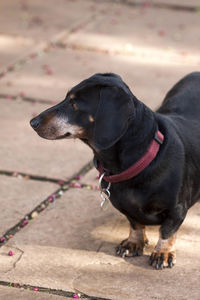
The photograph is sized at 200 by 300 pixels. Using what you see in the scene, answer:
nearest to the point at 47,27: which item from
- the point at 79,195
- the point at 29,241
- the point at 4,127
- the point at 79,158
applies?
the point at 4,127

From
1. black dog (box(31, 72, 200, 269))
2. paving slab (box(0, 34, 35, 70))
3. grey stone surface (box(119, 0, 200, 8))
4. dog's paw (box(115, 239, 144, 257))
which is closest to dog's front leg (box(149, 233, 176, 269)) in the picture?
black dog (box(31, 72, 200, 269))

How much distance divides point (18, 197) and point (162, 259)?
1.31 m

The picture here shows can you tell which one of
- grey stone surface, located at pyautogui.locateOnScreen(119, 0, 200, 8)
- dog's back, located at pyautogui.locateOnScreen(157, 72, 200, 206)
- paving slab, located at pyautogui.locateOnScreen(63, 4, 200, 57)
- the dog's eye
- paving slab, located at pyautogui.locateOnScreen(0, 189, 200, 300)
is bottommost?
grey stone surface, located at pyautogui.locateOnScreen(119, 0, 200, 8)

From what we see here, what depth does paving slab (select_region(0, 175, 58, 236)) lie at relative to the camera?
4383 millimetres

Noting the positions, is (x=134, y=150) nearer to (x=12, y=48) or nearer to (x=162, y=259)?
(x=162, y=259)

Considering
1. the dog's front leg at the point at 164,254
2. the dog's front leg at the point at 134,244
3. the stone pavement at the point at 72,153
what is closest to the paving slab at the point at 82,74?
the stone pavement at the point at 72,153

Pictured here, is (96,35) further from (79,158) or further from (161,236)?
(161,236)

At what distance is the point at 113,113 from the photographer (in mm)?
3400

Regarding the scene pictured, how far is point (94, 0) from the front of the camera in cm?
1028

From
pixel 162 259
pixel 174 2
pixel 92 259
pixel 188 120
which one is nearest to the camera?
pixel 162 259

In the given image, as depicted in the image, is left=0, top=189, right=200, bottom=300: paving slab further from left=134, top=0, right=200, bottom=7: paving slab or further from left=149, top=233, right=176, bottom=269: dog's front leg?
left=134, top=0, right=200, bottom=7: paving slab

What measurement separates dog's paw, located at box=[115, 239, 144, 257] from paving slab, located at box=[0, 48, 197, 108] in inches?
101

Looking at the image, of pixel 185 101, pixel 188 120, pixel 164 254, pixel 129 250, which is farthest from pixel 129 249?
pixel 185 101

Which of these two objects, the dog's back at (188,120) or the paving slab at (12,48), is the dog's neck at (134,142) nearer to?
the dog's back at (188,120)
